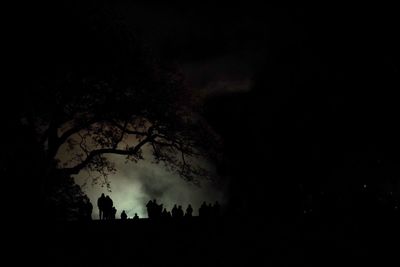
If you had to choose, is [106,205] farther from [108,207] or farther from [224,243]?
[224,243]

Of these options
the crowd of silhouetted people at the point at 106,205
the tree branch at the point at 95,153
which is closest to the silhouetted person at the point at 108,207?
the crowd of silhouetted people at the point at 106,205

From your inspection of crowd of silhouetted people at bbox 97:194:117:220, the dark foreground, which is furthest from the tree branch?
the dark foreground

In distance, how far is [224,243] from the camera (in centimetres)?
1758

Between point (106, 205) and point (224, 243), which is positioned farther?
point (106, 205)

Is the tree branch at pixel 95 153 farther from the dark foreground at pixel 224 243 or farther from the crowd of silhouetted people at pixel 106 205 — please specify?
the dark foreground at pixel 224 243

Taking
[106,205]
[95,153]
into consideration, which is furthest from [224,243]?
[95,153]

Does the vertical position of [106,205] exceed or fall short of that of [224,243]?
it exceeds it

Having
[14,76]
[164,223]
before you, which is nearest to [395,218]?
[164,223]

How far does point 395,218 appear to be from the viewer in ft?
59.8

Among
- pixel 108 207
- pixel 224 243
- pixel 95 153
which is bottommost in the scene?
pixel 224 243

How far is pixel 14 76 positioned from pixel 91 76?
3.89m

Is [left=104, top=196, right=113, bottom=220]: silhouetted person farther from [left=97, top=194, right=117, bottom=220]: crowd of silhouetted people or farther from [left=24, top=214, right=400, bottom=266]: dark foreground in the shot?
[left=24, top=214, right=400, bottom=266]: dark foreground

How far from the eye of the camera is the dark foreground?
15797 millimetres

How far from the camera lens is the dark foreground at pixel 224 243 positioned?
51.8 ft
